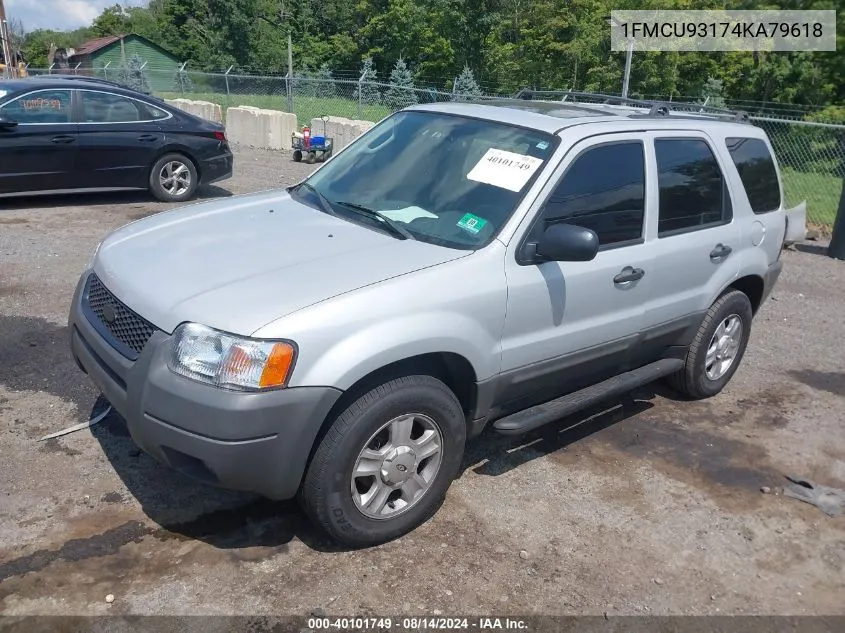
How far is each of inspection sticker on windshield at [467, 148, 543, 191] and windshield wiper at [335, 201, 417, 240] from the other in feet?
1.61

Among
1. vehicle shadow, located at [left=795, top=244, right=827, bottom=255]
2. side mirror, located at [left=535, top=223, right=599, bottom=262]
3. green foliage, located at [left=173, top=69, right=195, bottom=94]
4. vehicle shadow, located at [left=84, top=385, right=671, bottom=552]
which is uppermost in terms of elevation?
green foliage, located at [left=173, top=69, right=195, bottom=94]

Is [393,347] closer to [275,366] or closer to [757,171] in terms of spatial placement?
[275,366]

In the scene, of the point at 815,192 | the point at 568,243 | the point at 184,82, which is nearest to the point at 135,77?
the point at 184,82

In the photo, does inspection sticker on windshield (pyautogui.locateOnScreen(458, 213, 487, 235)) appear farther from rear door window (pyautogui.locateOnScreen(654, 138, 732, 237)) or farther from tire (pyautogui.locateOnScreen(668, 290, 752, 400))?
tire (pyautogui.locateOnScreen(668, 290, 752, 400))

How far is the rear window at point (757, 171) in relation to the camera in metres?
5.11

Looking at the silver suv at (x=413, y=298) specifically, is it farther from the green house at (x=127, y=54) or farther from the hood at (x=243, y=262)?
the green house at (x=127, y=54)

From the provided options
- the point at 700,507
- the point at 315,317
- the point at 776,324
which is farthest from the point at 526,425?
the point at 776,324

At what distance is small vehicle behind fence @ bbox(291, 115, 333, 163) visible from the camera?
50.1 feet

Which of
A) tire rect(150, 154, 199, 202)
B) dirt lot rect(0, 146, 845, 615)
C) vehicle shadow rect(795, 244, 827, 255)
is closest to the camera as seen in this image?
dirt lot rect(0, 146, 845, 615)

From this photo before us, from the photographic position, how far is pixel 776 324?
7375 mm

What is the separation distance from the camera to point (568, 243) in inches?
139

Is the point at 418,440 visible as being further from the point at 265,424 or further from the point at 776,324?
the point at 776,324

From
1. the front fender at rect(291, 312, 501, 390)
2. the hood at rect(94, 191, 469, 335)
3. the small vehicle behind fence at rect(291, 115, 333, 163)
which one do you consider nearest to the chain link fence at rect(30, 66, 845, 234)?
the small vehicle behind fence at rect(291, 115, 333, 163)

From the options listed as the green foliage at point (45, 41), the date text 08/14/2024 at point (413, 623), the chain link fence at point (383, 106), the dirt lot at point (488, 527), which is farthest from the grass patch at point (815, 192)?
the green foliage at point (45, 41)
